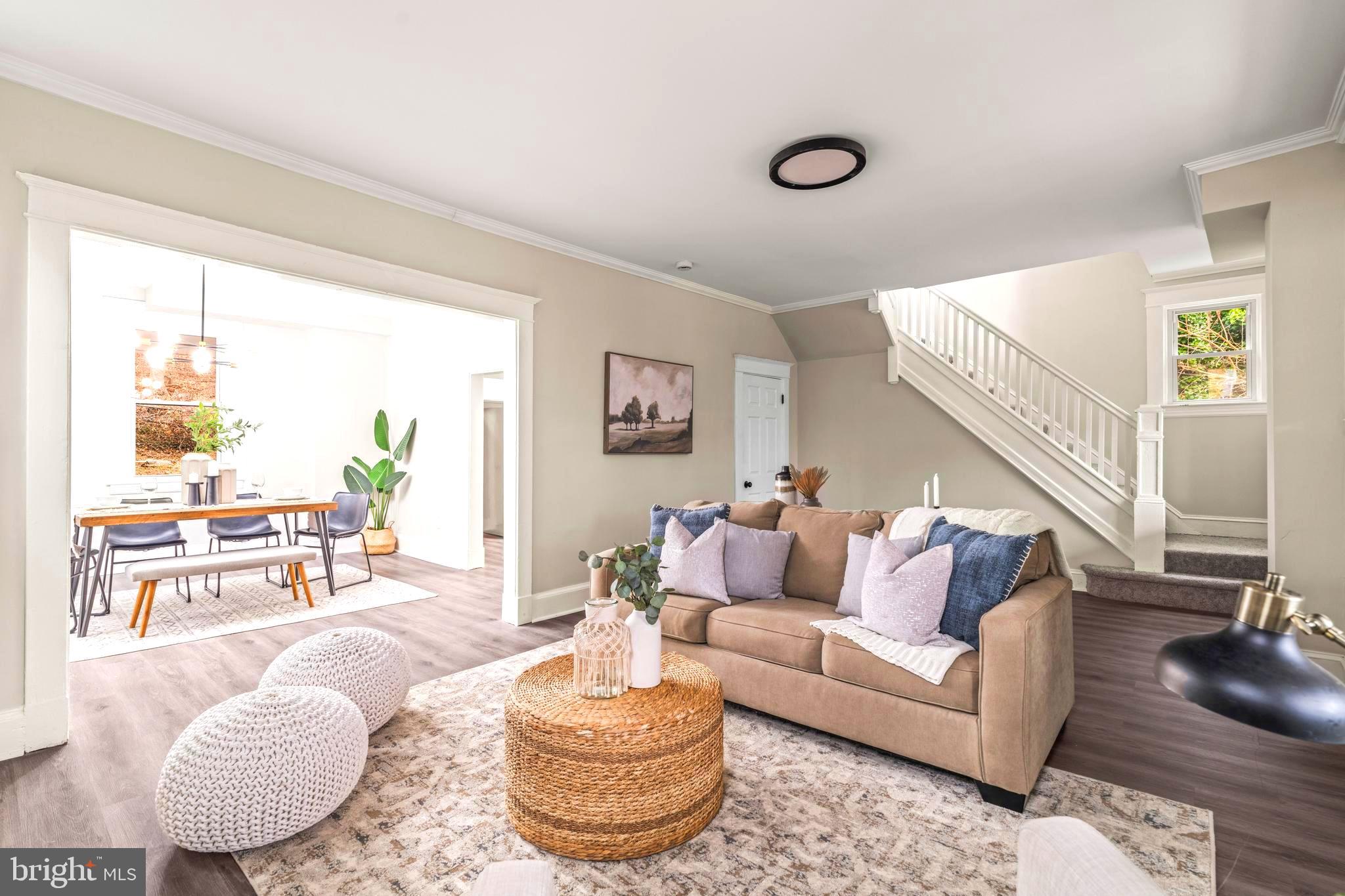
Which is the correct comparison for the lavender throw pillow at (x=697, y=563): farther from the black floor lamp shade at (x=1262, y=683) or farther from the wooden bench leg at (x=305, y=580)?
the wooden bench leg at (x=305, y=580)

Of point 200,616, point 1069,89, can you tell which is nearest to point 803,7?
point 1069,89

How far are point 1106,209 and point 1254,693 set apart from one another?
14.0 feet

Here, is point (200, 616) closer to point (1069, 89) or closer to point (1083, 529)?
point (1069, 89)

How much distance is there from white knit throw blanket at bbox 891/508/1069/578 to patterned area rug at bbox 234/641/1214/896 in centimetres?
87

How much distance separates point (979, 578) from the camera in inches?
94.3

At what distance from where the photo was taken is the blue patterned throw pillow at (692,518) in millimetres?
3389

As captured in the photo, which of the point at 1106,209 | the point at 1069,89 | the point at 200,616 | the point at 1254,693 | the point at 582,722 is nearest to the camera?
the point at 1254,693

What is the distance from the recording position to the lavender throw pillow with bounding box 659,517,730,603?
10.2ft

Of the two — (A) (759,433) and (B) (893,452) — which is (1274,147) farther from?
(A) (759,433)

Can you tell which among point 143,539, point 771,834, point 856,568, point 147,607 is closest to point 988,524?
point 856,568

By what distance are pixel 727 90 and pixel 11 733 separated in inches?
153

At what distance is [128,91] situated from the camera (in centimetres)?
269

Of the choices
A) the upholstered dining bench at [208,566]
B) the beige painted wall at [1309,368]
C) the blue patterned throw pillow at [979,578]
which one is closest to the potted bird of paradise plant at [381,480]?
the upholstered dining bench at [208,566]

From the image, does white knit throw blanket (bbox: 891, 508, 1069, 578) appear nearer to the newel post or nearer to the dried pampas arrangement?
the dried pampas arrangement
